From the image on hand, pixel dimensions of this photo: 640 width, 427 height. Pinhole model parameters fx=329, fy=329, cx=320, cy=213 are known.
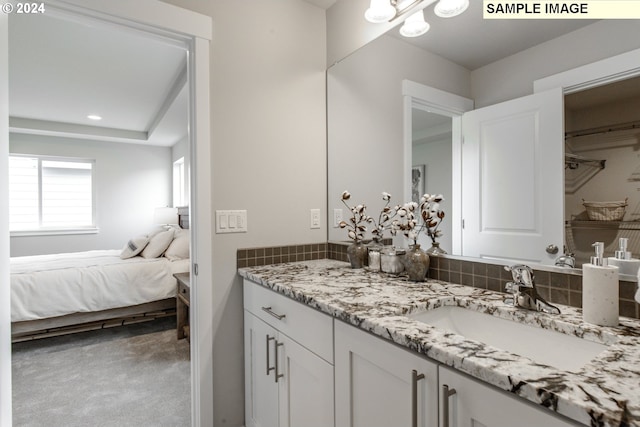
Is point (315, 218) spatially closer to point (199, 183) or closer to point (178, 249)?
point (199, 183)

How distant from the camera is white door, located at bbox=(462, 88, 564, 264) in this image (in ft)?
3.35

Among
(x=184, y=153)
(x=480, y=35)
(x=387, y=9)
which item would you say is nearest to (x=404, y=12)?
(x=387, y=9)

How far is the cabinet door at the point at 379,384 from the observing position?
74cm

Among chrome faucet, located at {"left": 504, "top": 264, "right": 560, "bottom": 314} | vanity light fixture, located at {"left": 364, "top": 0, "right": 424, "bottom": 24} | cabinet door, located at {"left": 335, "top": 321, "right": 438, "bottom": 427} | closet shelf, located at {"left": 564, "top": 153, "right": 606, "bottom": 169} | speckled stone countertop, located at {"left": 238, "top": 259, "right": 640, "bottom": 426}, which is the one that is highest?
vanity light fixture, located at {"left": 364, "top": 0, "right": 424, "bottom": 24}

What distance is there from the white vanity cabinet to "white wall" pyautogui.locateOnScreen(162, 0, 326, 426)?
11cm

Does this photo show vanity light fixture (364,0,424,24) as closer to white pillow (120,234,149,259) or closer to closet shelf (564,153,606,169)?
closet shelf (564,153,606,169)

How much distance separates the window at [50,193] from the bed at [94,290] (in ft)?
6.74

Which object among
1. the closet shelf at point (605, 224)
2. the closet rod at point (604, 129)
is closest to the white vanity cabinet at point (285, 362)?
the closet shelf at point (605, 224)

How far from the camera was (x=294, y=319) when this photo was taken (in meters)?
1.20

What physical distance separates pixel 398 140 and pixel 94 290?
116 inches

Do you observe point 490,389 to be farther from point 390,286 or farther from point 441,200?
point 441,200

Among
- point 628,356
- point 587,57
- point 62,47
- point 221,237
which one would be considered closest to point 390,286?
point 628,356

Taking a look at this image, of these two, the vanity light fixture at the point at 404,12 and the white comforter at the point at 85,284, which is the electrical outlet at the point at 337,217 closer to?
the vanity light fixture at the point at 404,12

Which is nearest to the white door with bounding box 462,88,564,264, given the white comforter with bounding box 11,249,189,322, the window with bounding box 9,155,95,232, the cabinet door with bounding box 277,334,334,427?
the cabinet door with bounding box 277,334,334,427
